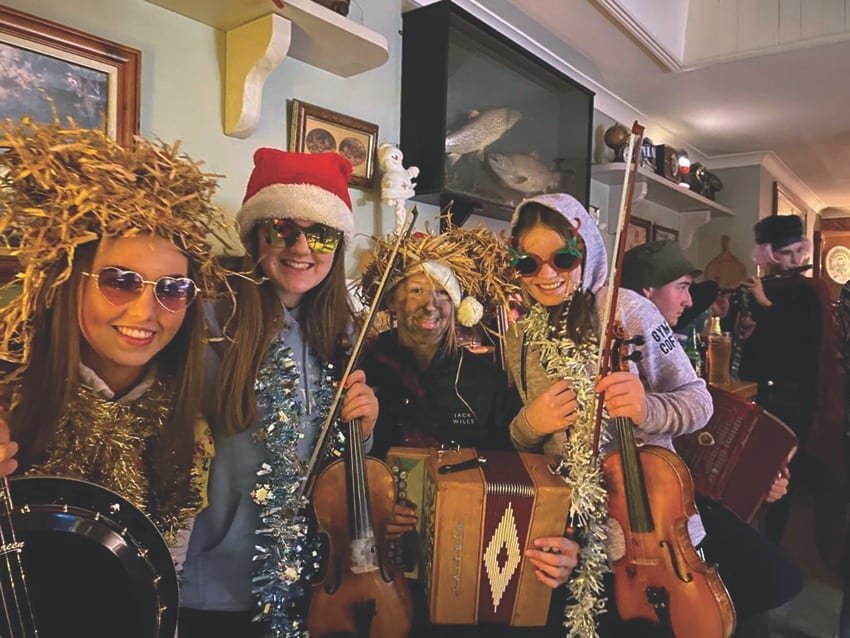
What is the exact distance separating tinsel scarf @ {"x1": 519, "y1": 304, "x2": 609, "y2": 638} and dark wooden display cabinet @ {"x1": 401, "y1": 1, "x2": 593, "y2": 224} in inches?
33.6

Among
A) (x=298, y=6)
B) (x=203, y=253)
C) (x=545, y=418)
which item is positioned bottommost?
(x=545, y=418)

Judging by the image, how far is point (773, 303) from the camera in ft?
8.98

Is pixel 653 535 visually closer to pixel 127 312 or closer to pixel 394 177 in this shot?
pixel 127 312

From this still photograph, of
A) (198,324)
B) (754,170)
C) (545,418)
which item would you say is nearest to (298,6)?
(198,324)

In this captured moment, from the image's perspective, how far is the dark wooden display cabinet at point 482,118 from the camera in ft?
6.12

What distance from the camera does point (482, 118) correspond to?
209cm

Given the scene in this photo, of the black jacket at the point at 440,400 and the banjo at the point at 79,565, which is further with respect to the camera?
the black jacket at the point at 440,400

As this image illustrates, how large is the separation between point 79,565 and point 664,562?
916 mm

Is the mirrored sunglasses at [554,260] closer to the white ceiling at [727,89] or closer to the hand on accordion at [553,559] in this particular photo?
the hand on accordion at [553,559]

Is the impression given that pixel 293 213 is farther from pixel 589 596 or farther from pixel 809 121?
pixel 809 121

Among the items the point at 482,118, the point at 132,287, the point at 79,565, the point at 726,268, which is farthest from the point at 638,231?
the point at 79,565

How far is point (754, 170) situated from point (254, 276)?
14.3 ft

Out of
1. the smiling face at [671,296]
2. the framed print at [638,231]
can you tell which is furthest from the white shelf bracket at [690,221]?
the smiling face at [671,296]

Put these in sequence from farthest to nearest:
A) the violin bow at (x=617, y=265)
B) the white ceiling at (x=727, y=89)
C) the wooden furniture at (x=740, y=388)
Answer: the white ceiling at (x=727, y=89) < the wooden furniture at (x=740, y=388) < the violin bow at (x=617, y=265)
